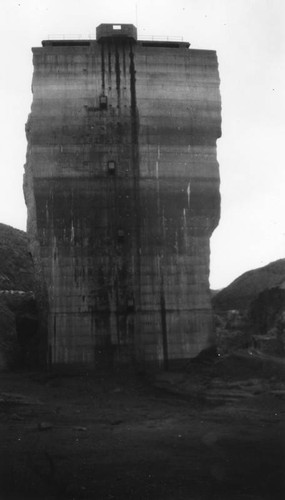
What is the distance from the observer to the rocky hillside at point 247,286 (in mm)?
41281

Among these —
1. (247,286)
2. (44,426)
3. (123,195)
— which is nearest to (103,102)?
(123,195)

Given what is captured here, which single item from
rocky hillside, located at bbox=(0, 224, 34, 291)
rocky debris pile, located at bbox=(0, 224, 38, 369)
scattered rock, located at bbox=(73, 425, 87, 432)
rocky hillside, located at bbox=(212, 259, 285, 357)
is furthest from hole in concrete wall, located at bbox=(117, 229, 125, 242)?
rocky hillside, located at bbox=(0, 224, 34, 291)

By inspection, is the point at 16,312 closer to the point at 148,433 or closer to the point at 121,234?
the point at 121,234

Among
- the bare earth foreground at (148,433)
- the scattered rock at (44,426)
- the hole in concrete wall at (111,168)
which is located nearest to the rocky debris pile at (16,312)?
the bare earth foreground at (148,433)

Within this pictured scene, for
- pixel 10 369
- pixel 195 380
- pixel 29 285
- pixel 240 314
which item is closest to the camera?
pixel 195 380

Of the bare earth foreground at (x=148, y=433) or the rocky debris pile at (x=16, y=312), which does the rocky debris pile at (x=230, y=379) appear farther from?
the rocky debris pile at (x=16, y=312)

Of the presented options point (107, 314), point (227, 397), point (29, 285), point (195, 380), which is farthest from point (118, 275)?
point (29, 285)

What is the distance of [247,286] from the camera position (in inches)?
1662

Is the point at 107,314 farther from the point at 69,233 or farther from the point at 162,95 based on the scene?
the point at 162,95

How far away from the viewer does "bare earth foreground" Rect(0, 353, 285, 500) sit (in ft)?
41.3

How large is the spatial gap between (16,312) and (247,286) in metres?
18.2

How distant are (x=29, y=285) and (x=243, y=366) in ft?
83.8

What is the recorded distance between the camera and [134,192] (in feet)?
90.9

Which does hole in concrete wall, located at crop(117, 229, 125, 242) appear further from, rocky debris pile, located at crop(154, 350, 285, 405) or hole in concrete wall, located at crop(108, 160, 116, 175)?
rocky debris pile, located at crop(154, 350, 285, 405)
